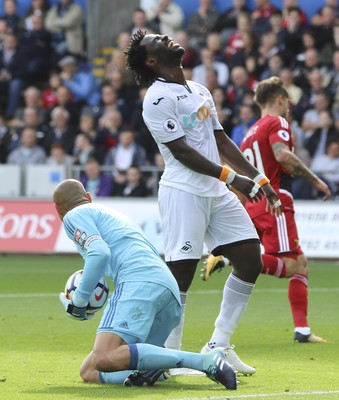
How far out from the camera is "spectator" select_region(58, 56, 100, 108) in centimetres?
2645

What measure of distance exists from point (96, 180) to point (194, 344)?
39.7ft

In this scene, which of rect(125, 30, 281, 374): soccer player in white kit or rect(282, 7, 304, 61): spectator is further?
rect(282, 7, 304, 61): spectator

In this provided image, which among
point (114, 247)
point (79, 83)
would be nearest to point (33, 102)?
point (79, 83)

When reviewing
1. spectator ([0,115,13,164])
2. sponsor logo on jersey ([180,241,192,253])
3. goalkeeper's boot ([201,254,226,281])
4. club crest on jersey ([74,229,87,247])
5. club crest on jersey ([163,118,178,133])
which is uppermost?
club crest on jersey ([163,118,178,133])

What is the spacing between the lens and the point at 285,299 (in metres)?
14.6

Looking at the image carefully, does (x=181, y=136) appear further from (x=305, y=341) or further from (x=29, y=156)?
(x=29, y=156)

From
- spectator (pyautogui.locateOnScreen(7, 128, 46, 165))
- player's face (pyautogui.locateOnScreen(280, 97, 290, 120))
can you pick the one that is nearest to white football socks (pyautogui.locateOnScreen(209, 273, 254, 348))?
player's face (pyautogui.locateOnScreen(280, 97, 290, 120))

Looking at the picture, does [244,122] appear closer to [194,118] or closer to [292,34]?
[292,34]

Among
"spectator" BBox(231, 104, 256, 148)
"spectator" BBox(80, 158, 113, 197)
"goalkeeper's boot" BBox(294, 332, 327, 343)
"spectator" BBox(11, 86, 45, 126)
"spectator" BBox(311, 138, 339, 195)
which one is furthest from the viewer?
"spectator" BBox(11, 86, 45, 126)

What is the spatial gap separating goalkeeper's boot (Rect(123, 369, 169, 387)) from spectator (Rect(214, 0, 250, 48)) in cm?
1797

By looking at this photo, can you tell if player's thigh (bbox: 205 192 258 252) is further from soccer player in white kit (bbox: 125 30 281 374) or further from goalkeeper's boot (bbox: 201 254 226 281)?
goalkeeper's boot (bbox: 201 254 226 281)

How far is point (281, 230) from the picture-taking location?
11.1 m

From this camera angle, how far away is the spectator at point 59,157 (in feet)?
77.0

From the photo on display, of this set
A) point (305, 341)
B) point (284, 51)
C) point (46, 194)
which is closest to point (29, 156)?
point (46, 194)
